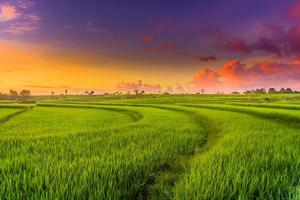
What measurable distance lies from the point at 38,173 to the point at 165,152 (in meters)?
3.74

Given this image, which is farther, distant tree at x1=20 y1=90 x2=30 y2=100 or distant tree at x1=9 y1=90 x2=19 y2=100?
distant tree at x1=20 y1=90 x2=30 y2=100

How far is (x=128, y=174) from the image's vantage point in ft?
16.8

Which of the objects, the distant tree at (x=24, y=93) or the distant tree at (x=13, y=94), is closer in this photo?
the distant tree at (x=13, y=94)

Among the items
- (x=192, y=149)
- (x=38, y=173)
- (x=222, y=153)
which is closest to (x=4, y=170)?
(x=38, y=173)

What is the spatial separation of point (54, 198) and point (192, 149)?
593 cm

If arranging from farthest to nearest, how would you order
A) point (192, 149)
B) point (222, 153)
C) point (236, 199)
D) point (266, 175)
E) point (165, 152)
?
point (192, 149) → point (165, 152) → point (222, 153) → point (266, 175) → point (236, 199)

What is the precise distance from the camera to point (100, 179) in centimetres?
470

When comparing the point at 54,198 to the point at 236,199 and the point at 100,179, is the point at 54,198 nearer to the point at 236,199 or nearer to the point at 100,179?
the point at 100,179

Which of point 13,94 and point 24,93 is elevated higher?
point 24,93

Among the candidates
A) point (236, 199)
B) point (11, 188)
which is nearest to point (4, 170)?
point (11, 188)

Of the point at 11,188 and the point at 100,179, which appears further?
the point at 100,179

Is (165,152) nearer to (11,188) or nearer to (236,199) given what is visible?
(236,199)

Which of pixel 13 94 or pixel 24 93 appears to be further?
pixel 24 93

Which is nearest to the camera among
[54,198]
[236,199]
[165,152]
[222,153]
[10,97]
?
[54,198]
